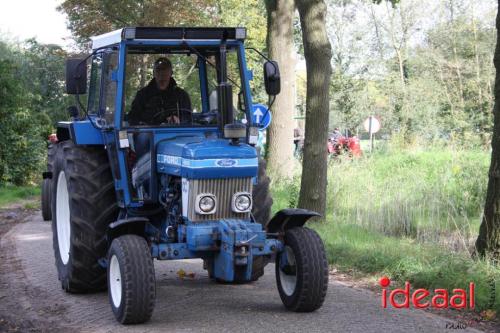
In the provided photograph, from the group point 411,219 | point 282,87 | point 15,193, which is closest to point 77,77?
point 411,219

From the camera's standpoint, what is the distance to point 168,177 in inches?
293

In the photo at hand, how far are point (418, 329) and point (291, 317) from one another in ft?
3.60

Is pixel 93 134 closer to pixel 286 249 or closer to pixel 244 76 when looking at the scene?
pixel 244 76

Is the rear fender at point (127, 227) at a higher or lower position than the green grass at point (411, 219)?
higher

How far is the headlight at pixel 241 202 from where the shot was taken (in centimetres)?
705

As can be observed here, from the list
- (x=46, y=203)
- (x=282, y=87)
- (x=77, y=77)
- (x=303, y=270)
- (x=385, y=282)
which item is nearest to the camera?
(x=303, y=270)

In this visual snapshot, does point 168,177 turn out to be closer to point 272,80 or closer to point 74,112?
point 272,80

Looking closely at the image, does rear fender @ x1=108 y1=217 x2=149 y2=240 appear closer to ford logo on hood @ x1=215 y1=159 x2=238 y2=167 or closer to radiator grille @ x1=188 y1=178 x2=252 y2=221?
radiator grille @ x1=188 y1=178 x2=252 y2=221

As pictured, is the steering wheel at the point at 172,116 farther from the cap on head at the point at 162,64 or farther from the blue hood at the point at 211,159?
the blue hood at the point at 211,159

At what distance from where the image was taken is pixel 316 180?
1157 cm

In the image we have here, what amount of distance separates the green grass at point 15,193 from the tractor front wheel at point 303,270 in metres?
12.5

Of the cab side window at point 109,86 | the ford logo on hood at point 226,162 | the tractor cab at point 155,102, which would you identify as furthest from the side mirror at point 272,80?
the cab side window at point 109,86

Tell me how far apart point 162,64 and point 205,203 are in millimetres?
1913

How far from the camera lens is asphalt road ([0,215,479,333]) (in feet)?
21.6
